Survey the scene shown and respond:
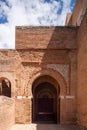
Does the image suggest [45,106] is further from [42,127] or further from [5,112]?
[5,112]

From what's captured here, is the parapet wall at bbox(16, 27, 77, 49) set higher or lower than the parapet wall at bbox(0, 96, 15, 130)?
higher

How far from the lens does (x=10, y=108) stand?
47.4ft

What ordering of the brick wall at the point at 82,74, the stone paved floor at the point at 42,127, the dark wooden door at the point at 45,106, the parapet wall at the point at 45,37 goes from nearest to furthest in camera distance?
the brick wall at the point at 82,74
the stone paved floor at the point at 42,127
the parapet wall at the point at 45,37
the dark wooden door at the point at 45,106

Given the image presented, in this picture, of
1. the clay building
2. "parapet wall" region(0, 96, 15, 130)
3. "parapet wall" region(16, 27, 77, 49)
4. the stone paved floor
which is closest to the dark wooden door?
the clay building

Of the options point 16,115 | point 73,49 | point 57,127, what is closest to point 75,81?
point 73,49

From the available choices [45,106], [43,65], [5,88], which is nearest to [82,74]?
[43,65]

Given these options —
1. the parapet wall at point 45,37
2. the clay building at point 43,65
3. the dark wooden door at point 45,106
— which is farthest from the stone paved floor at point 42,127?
the dark wooden door at point 45,106

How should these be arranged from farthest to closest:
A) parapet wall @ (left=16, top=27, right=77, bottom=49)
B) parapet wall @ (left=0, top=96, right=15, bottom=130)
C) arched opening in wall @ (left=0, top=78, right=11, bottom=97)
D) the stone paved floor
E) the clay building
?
arched opening in wall @ (left=0, top=78, right=11, bottom=97) < parapet wall @ (left=16, top=27, right=77, bottom=49) < the clay building < the stone paved floor < parapet wall @ (left=0, top=96, right=15, bottom=130)

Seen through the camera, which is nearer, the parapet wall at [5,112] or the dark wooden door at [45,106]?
the parapet wall at [5,112]

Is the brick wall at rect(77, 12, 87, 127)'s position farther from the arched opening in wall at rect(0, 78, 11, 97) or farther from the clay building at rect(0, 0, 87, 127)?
the arched opening in wall at rect(0, 78, 11, 97)

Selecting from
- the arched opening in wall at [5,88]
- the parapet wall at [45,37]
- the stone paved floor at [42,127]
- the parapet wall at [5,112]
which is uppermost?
the parapet wall at [45,37]

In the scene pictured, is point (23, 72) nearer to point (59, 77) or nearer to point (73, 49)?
point (59, 77)

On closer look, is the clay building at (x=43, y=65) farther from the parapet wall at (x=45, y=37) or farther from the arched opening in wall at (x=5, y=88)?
the arched opening in wall at (x=5, y=88)

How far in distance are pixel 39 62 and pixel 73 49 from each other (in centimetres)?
243
